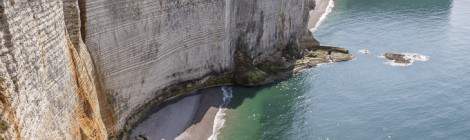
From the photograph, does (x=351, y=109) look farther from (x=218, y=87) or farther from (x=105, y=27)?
(x=105, y=27)

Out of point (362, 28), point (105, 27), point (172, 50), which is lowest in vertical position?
point (362, 28)

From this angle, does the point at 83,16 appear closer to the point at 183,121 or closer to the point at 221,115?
the point at 183,121

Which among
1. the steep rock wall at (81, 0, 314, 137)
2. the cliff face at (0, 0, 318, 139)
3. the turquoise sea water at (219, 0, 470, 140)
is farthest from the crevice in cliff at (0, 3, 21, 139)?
the turquoise sea water at (219, 0, 470, 140)

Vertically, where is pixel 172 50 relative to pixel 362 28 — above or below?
above

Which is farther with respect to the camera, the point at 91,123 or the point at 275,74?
the point at 275,74

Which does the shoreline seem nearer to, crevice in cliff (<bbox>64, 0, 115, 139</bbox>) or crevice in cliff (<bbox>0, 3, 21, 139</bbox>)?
crevice in cliff (<bbox>64, 0, 115, 139</bbox>)

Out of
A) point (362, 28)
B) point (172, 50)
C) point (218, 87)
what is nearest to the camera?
point (172, 50)

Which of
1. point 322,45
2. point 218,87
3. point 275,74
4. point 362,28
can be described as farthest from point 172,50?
point 362,28
